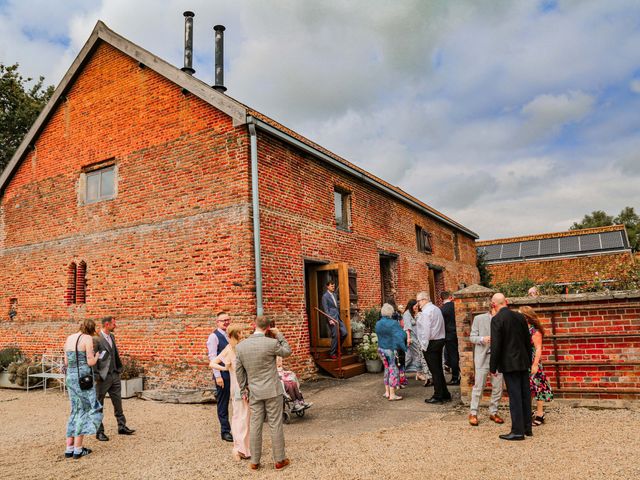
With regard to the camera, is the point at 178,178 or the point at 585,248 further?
the point at 585,248

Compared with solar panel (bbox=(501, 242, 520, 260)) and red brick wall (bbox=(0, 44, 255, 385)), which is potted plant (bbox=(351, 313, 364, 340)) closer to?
red brick wall (bbox=(0, 44, 255, 385))

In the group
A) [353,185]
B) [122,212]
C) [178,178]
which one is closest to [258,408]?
[178,178]

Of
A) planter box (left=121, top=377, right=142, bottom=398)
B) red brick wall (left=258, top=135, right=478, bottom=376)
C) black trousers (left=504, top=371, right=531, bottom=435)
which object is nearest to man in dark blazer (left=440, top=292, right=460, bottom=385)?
red brick wall (left=258, top=135, right=478, bottom=376)

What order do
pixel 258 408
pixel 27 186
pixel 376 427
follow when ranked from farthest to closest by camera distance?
pixel 27 186 < pixel 376 427 < pixel 258 408

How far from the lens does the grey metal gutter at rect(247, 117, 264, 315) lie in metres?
9.26

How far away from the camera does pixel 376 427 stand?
655 centimetres

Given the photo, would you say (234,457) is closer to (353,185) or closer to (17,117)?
(353,185)

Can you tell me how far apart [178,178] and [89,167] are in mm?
3383

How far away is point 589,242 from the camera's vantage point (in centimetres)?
3244

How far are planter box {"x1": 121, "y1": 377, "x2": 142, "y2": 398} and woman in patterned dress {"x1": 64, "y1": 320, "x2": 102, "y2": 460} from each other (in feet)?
12.7

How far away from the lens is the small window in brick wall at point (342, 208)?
42.3ft

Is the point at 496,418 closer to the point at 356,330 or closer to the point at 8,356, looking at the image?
the point at 356,330

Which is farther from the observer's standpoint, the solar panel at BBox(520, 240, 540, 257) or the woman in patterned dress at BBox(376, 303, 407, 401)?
the solar panel at BBox(520, 240, 540, 257)

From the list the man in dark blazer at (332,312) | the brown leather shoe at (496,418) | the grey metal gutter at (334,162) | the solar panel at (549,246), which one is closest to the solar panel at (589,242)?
the solar panel at (549,246)
